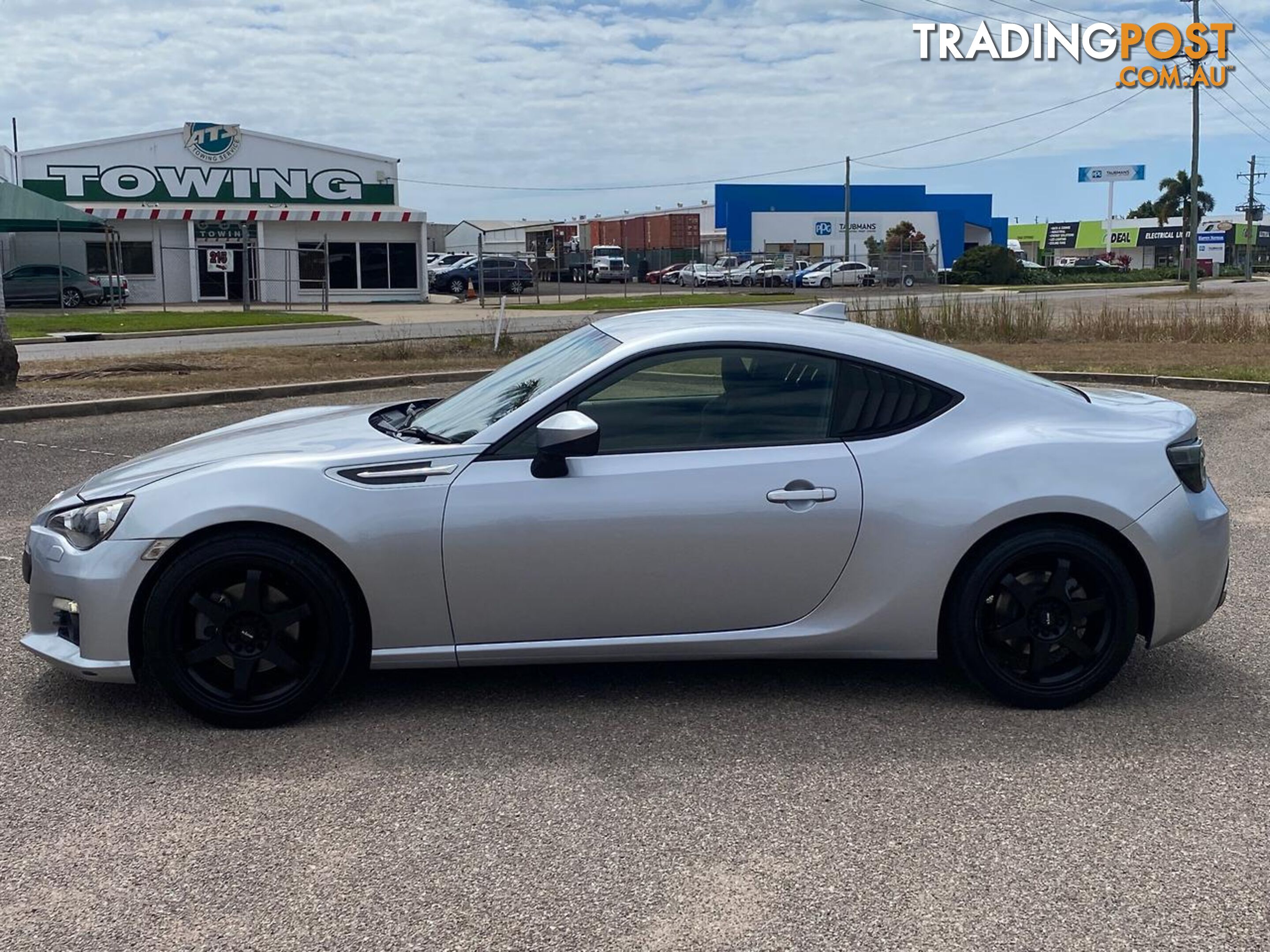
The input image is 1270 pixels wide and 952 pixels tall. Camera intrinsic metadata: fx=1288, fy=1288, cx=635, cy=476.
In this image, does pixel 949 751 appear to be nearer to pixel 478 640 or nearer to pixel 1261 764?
pixel 1261 764

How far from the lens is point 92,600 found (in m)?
4.25

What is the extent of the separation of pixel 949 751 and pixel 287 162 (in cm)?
4452

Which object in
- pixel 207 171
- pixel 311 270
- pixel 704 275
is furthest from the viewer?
pixel 704 275

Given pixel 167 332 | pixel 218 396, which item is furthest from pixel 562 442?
pixel 167 332

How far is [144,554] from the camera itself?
423 centimetres

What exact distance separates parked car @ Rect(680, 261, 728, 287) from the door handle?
184ft

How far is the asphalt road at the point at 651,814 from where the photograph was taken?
315cm

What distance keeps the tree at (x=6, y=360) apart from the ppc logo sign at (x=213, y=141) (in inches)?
1273

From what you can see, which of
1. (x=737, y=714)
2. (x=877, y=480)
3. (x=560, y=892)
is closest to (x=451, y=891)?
(x=560, y=892)

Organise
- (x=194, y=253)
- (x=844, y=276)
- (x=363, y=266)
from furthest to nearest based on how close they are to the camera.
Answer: (x=844, y=276)
(x=363, y=266)
(x=194, y=253)

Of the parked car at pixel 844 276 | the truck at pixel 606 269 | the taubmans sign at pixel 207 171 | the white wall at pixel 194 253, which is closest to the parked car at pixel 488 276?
the white wall at pixel 194 253

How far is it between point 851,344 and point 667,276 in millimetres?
63167

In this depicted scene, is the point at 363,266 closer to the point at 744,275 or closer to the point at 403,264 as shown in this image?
the point at 403,264

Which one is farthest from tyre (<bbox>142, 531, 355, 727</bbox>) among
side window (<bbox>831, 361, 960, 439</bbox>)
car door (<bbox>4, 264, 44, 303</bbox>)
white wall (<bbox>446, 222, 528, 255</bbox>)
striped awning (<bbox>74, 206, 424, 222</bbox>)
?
white wall (<bbox>446, 222, 528, 255</bbox>)
